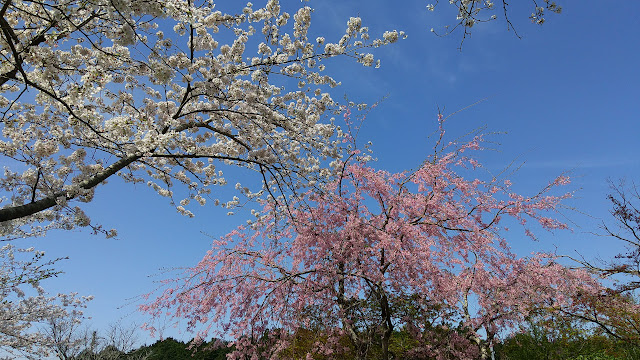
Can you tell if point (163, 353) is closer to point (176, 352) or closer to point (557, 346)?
point (176, 352)

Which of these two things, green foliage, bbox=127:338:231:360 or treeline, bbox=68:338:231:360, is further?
green foliage, bbox=127:338:231:360

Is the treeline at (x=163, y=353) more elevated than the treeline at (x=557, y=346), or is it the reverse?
the treeline at (x=163, y=353)

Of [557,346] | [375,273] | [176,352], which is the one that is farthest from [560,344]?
[176,352]

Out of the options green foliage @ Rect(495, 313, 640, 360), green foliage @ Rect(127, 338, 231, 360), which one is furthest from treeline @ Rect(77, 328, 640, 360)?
A: green foliage @ Rect(127, 338, 231, 360)

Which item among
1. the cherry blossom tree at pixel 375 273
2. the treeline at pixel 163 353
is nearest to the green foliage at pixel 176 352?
the treeline at pixel 163 353

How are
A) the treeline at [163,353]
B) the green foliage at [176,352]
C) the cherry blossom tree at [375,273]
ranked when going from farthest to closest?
1. the green foliage at [176,352]
2. the treeline at [163,353]
3. the cherry blossom tree at [375,273]

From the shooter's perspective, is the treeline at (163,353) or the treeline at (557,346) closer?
the treeline at (557,346)

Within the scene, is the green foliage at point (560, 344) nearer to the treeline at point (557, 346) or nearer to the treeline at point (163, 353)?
the treeline at point (557, 346)

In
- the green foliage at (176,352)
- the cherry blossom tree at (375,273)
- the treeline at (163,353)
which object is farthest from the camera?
the green foliage at (176,352)

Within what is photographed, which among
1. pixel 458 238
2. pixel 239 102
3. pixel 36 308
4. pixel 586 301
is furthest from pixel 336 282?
pixel 36 308

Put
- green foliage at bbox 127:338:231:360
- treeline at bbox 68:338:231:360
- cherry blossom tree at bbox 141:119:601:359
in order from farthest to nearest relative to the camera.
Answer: green foliage at bbox 127:338:231:360 < treeline at bbox 68:338:231:360 < cherry blossom tree at bbox 141:119:601:359

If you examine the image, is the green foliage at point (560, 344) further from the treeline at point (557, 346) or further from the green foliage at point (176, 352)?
the green foliage at point (176, 352)

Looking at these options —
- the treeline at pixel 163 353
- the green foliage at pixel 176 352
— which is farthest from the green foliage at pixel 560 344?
the green foliage at pixel 176 352

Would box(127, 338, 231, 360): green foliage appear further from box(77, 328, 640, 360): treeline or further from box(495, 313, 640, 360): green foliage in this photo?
box(495, 313, 640, 360): green foliage
